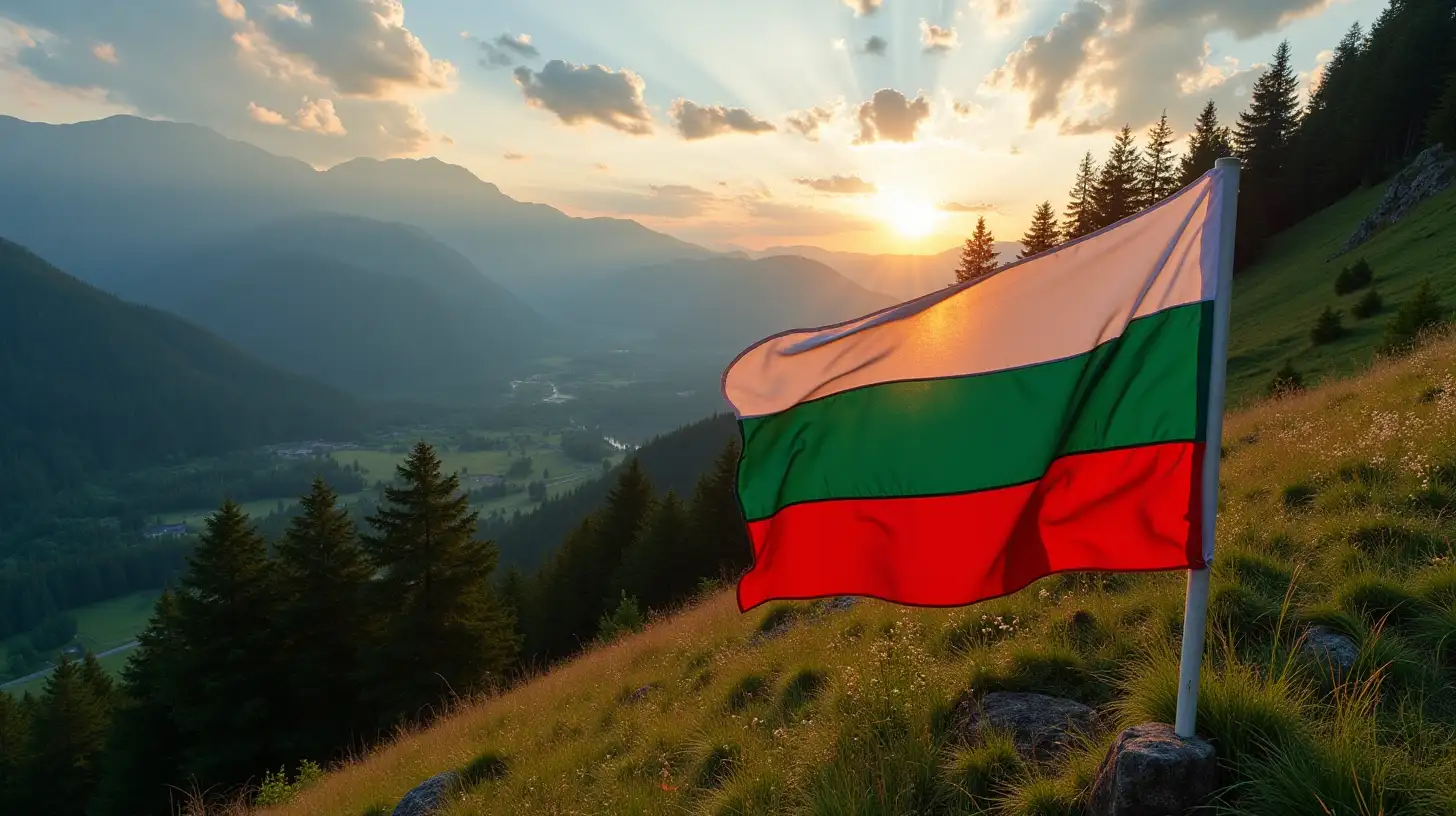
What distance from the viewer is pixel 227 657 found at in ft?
78.1

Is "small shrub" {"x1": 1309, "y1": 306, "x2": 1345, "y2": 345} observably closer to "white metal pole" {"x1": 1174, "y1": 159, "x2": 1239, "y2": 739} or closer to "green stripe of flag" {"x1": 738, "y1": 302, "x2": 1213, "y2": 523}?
"green stripe of flag" {"x1": 738, "y1": 302, "x2": 1213, "y2": 523}

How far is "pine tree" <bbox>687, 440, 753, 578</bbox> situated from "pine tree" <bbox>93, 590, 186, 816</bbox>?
76.7ft

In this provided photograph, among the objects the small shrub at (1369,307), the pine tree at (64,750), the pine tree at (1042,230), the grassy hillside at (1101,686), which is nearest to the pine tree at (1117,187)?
the pine tree at (1042,230)

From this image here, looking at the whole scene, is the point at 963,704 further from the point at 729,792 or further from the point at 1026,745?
the point at 729,792

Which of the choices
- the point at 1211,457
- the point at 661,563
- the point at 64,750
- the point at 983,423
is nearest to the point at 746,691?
the point at 983,423

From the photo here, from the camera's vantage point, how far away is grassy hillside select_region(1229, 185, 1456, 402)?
20.6 m

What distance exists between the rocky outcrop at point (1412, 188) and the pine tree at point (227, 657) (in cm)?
5206

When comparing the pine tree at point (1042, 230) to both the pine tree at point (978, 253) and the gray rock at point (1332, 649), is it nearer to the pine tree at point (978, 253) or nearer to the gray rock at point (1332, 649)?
the pine tree at point (978, 253)

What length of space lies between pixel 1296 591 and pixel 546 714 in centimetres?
771

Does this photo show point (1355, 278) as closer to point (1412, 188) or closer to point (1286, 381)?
point (1412, 188)

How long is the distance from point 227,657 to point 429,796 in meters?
23.1

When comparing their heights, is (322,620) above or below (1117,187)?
below

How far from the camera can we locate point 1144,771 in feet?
9.66

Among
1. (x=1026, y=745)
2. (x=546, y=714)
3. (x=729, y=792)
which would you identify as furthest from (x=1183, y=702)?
(x=546, y=714)
